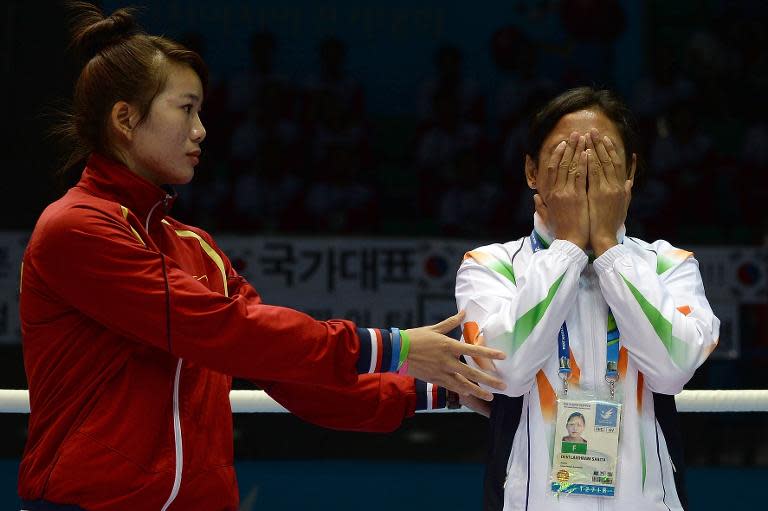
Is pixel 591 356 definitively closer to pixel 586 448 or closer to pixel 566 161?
pixel 586 448

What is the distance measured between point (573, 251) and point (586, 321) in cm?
13

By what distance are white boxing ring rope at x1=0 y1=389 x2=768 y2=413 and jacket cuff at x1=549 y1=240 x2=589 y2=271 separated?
577mm

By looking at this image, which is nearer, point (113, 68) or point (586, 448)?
point (586, 448)

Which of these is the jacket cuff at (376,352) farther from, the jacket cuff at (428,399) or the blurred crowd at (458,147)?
the blurred crowd at (458,147)

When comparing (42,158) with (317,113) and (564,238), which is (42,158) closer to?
(317,113)

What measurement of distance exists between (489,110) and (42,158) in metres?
3.70

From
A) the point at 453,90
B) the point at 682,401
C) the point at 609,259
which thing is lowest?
the point at 682,401

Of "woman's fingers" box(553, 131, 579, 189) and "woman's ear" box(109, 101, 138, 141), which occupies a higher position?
"woman's ear" box(109, 101, 138, 141)

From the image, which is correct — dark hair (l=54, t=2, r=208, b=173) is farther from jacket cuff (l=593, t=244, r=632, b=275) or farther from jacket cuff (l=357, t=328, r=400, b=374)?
jacket cuff (l=593, t=244, r=632, b=275)

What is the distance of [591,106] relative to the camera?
2.06 meters

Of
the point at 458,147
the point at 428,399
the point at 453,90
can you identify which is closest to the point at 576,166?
the point at 428,399

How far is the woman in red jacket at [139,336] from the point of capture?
6.03ft

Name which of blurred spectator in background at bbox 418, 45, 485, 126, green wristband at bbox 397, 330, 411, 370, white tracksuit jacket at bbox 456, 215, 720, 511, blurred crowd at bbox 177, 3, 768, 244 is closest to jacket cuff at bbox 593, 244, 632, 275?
white tracksuit jacket at bbox 456, 215, 720, 511

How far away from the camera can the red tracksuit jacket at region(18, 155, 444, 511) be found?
71.9 inches
